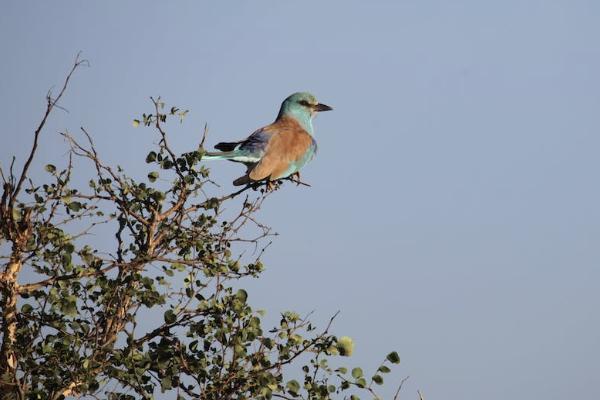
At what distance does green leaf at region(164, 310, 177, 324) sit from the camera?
5492 millimetres

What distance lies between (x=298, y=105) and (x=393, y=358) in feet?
17.3

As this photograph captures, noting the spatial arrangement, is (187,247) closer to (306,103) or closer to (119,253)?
(119,253)

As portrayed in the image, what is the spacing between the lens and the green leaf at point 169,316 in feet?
18.0

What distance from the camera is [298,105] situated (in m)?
10.1

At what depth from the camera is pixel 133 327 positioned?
5441 millimetres

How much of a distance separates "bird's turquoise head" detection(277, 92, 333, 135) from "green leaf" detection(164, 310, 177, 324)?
480cm

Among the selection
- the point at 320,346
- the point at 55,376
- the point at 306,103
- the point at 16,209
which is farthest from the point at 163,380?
the point at 306,103

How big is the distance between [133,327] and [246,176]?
2.79m

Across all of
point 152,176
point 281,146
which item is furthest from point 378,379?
point 281,146

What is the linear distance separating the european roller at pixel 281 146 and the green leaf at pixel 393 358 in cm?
294

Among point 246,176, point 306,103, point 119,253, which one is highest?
point 306,103

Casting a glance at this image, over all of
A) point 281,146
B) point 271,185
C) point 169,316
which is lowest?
point 169,316

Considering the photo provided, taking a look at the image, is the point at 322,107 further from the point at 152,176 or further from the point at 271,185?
the point at 152,176

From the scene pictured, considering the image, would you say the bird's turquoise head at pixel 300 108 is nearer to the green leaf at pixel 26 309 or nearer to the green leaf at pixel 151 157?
the green leaf at pixel 151 157
